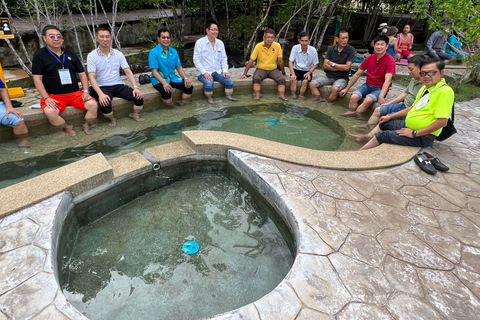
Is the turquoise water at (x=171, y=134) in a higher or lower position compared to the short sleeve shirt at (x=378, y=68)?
lower

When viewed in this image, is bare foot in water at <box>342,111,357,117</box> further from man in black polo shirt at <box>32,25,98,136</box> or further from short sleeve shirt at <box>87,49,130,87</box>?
man in black polo shirt at <box>32,25,98,136</box>

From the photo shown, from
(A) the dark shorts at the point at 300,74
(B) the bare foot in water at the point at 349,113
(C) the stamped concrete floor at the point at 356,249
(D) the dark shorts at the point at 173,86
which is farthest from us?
(A) the dark shorts at the point at 300,74

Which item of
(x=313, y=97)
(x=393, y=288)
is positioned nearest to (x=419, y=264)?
(x=393, y=288)

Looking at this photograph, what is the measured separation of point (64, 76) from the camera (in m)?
4.33

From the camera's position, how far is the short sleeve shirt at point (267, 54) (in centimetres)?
639

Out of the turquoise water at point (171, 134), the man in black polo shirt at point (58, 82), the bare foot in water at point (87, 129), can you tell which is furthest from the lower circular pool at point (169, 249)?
the man in black polo shirt at point (58, 82)

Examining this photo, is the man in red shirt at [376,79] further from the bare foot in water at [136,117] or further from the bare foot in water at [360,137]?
the bare foot in water at [136,117]

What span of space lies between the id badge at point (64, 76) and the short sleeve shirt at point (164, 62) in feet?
4.48

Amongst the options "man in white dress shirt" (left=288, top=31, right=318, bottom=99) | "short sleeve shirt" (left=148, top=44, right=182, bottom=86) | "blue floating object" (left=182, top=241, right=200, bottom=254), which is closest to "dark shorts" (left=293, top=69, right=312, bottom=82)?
"man in white dress shirt" (left=288, top=31, right=318, bottom=99)

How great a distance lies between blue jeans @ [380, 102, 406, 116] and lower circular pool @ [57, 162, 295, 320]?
301cm

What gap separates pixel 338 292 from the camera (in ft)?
6.60

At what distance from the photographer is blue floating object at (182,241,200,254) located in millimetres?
2635

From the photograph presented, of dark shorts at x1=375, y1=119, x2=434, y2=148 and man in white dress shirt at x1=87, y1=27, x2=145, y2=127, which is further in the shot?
man in white dress shirt at x1=87, y1=27, x2=145, y2=127

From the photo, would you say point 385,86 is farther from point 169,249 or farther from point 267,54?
point 169,249
